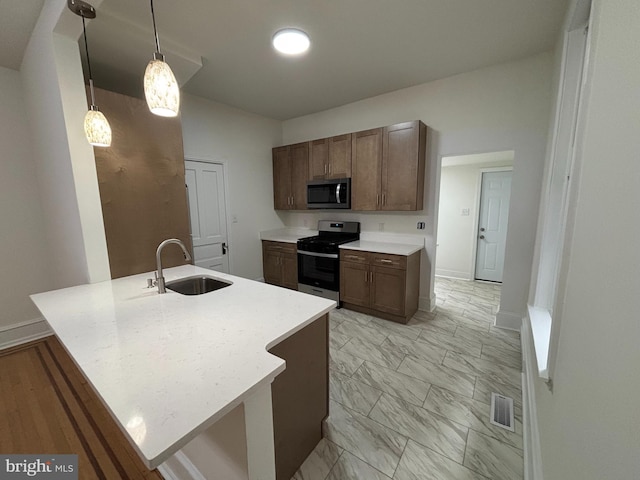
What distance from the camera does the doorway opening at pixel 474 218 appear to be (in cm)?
445

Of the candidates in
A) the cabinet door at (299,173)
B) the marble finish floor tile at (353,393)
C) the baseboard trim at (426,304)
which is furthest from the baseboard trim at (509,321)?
the cabinet door at (299,173)

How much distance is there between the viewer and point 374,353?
98.4 inches

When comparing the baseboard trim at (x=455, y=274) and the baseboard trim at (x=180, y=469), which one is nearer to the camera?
the baseboard trim at (x=180, y=469)

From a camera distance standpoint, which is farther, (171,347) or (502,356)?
(502,356)

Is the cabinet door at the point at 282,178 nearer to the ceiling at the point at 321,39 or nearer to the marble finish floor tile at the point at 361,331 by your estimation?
the ceiling at the point at 321,39

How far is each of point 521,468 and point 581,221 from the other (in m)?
1.47

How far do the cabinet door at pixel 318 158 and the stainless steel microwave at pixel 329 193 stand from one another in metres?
0.13

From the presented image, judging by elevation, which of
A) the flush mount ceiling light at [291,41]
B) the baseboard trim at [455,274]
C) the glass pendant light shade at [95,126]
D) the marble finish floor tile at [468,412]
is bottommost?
the marble finish floor tile at [468,412]

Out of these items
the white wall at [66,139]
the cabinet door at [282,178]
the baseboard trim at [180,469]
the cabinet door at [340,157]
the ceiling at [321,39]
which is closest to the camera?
the baseboard trim at [180,469]

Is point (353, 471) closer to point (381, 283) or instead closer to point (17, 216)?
point (381, 283)

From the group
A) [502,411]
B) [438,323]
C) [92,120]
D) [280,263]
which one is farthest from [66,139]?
[438,323]

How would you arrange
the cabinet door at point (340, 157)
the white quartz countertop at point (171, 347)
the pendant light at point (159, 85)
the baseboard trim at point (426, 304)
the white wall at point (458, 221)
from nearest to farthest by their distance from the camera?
the white quartz countertop at point (171, 347) < the pendant light at point (159, 85) < the baseboard trim at point (426, 304) < the cabinet door at point (340, 157) < the white wall at point (458, 221)

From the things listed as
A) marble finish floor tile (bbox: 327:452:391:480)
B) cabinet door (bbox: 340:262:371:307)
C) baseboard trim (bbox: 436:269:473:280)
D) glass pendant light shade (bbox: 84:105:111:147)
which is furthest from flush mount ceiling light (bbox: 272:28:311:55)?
baseboard trim (bbox: 436:269:473:280)

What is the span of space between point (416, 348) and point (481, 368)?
56cm
